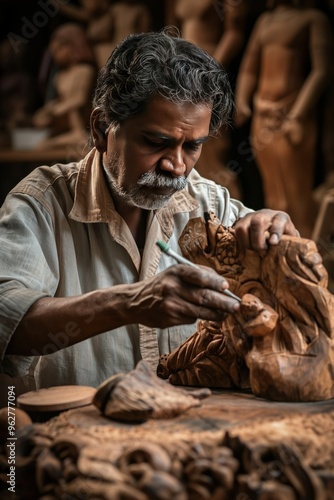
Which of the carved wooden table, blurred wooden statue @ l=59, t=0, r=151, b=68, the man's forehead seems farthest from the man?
blurred wooden statue @ l=59, t=0, r=151, b=68

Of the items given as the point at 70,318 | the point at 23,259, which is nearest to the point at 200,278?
the point at 70,318

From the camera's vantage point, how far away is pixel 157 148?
8.36 ft

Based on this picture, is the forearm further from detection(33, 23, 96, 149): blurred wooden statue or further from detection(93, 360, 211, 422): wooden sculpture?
detection(33, 23, 96, 149): blurred wooden statue

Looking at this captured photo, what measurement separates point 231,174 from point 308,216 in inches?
31.2

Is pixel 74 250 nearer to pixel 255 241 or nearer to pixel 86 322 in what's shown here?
pixel 86 322

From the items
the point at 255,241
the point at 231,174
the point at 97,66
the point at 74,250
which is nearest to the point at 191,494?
the point at 255,241

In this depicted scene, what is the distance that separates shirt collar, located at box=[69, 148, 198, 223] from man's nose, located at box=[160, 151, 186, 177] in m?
0.31

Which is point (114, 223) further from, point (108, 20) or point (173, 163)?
point (108, 20)

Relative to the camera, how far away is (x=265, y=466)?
1793mm

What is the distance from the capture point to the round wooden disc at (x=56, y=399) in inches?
84.8

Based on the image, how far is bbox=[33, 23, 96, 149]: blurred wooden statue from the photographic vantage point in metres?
7.51

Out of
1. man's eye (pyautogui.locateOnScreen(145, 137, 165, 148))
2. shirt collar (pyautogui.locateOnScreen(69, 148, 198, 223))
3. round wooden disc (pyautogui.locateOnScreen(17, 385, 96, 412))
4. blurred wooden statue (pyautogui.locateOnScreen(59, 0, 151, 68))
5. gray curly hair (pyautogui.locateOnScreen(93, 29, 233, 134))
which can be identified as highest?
blurred wooden statue (pyautogui.locateOnScreen(59, 0, 151, 68))

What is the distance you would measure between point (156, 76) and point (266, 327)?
88cm

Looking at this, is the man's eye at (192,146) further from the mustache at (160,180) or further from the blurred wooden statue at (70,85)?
the blurred wooden statue at (70,85)
